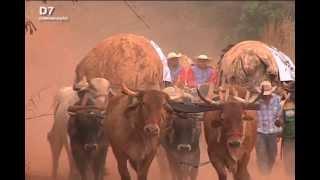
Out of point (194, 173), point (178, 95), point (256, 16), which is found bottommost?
point (194, 173)

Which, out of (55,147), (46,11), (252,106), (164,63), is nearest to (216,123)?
(252,106)

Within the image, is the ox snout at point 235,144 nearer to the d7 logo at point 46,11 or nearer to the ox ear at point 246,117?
the ox ear at point 246,117

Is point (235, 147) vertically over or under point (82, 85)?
under

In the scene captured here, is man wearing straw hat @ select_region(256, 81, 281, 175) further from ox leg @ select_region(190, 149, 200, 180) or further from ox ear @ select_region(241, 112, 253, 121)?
ox leg @ select_region(190, 149, 200, 180)

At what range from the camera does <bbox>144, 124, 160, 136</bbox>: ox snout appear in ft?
15.3

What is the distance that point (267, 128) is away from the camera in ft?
15.5

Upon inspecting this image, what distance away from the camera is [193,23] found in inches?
185

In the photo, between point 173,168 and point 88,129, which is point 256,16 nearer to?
point 173,168

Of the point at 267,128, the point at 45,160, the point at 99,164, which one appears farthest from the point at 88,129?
the point at 267,128

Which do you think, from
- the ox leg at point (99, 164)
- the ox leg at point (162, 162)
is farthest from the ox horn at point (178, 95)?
the ox leg at point (99, 164)

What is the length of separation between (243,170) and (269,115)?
0.39 meters

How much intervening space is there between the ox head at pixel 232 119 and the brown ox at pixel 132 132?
32 cm

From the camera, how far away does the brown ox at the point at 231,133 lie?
468 centimetres
